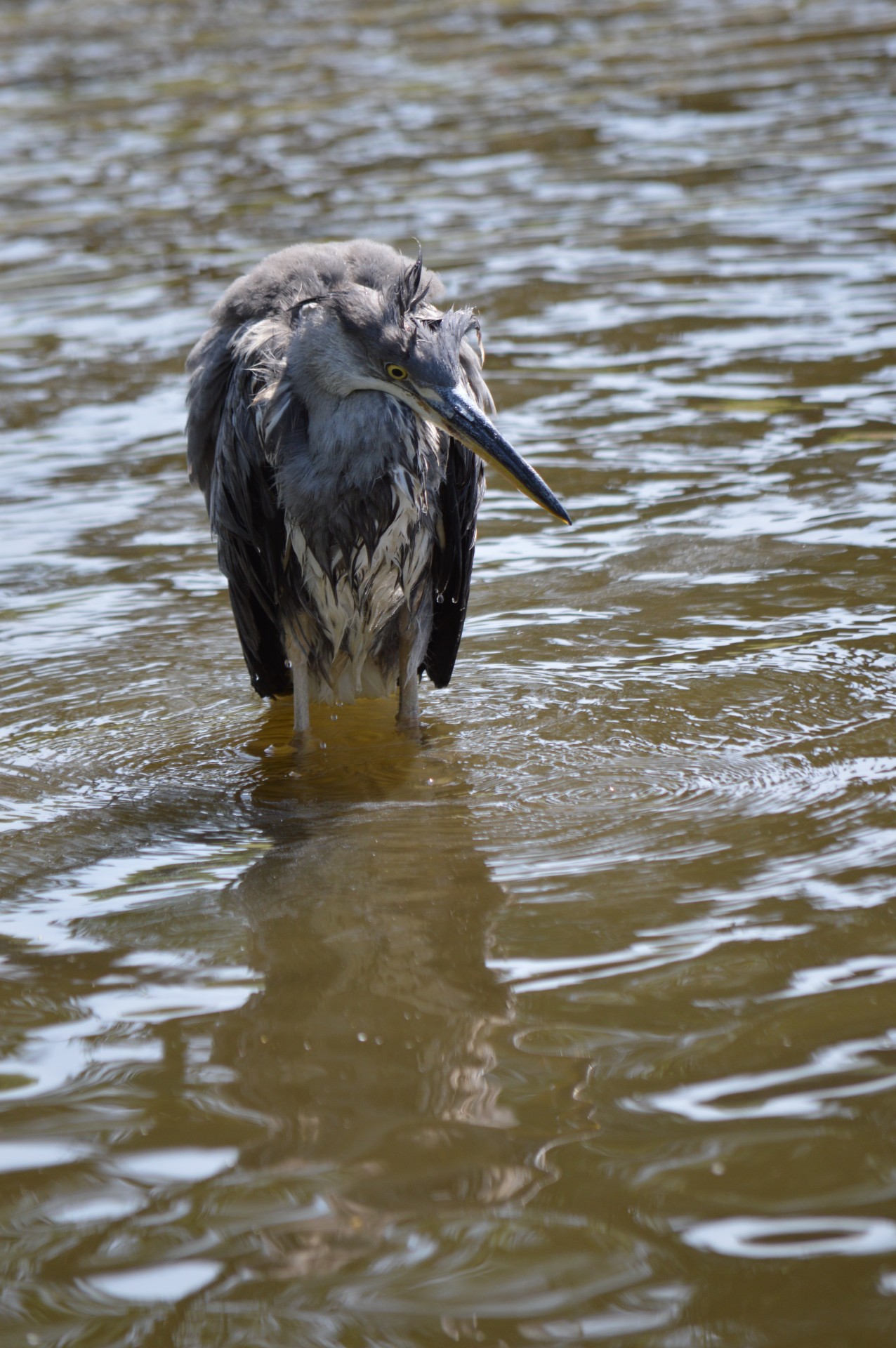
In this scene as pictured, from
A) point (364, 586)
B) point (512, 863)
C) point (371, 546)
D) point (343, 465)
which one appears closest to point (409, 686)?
point (364, 586)

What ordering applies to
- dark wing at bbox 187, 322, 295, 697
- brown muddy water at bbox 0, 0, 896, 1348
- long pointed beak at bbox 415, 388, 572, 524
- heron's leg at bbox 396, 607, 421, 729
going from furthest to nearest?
heron's leg at bbox 396, 607, 421, 729, dark wing at bbox 187, 322, 295, 697, long pointed beak at bbox 415, 388, 572, 524, brown muddy water at bbox 0, 0, 896, 1348

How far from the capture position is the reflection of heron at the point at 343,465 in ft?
15.3

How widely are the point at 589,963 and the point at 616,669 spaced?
2005mm

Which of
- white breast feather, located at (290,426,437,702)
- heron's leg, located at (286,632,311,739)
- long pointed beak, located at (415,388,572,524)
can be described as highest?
long pointed beak, located at (415,388,572,524)

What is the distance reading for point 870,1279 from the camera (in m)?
2.56

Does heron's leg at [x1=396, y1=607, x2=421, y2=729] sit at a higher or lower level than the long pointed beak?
lower

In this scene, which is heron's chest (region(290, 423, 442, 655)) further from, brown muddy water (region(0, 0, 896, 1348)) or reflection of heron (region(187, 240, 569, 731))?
brown muddy water (region(0, 0, 896, 1348))

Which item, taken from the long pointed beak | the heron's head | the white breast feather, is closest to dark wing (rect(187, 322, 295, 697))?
the white breast feather

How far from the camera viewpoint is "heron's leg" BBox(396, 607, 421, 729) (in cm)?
542

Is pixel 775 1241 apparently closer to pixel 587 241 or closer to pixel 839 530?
pixel 839 530

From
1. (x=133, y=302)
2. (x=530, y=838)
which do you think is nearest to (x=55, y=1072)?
(x=530, y=838)

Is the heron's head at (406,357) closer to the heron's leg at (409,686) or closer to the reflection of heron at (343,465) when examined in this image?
the reflection of heron at (343,465)

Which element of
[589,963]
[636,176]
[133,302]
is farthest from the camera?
[636,176]

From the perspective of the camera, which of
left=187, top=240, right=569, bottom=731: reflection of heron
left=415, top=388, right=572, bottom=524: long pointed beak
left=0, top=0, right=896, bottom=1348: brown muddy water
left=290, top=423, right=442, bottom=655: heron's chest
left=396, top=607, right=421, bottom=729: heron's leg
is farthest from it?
left=396, top=607, right=421, bottom=729: heron's leg
